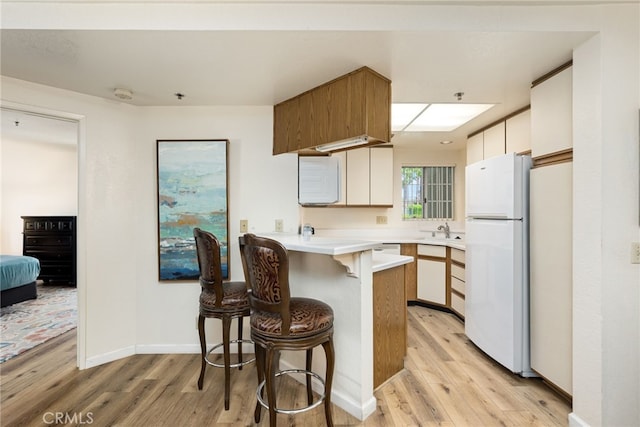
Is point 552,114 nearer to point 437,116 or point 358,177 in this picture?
point 437,116

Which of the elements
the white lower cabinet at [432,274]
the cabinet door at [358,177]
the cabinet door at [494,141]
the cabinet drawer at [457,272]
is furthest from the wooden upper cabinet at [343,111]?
the white lower cabinet at [432,274]

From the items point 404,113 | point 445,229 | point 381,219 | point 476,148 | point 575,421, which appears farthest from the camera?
point 381,219

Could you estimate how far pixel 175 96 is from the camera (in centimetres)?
229

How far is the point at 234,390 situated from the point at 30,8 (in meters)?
2.52

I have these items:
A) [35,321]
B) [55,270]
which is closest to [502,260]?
[35,321]

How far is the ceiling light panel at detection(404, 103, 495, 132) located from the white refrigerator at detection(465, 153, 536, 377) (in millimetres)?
562

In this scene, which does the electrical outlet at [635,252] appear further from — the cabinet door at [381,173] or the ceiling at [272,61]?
the cabinet door at [381,173]

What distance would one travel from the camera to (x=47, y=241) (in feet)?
15.6

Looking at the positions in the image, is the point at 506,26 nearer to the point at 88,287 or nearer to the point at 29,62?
the point at 29,62

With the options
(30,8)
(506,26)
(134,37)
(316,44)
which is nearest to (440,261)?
(506,26)

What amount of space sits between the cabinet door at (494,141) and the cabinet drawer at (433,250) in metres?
1.22

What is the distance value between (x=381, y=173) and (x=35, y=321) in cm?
452

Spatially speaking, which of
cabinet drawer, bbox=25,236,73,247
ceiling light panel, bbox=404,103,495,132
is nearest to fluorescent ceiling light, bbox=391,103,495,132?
ceiling light panel, bbox=404,103,495,132

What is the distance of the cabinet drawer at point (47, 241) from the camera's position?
15.6ft
